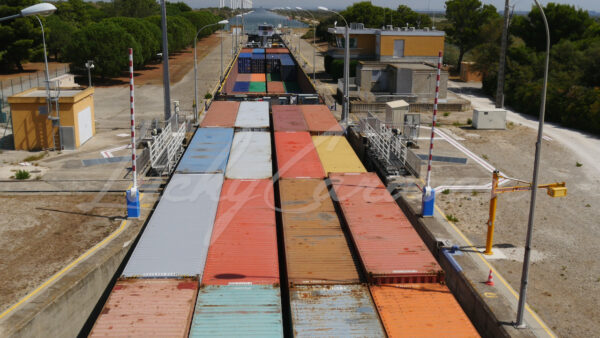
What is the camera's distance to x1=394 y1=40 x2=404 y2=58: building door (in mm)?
59406

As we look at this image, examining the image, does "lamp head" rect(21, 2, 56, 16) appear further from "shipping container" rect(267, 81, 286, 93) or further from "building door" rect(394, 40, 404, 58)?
"building door" rect(394, 40, 404, 58)

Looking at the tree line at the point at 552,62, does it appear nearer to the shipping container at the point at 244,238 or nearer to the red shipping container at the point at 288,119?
the red shipping container at the point at 288,119

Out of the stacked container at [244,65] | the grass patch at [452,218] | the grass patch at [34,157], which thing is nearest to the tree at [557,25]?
the stacked container at [244,65]

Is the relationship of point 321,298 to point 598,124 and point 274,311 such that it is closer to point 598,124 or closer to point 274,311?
point 274,311

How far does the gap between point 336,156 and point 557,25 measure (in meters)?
45.8

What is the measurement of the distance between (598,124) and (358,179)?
26.2 meters

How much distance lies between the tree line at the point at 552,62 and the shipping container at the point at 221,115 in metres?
26.2

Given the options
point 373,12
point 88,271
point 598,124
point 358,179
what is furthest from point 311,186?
point 373,12

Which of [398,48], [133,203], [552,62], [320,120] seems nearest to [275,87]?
[398,48]

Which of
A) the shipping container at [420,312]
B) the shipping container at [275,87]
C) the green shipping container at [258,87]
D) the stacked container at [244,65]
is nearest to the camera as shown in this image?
the shipping container at [420,312]

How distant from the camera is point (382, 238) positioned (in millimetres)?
15086

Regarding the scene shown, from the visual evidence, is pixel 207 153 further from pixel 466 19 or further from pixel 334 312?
pixel 466 19

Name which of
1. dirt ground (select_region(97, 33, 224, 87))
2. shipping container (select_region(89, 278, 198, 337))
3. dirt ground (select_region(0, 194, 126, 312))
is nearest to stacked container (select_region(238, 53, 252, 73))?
dirt ground (select_region(97, 33, 224, 87))

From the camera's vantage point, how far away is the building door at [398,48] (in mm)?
59406
